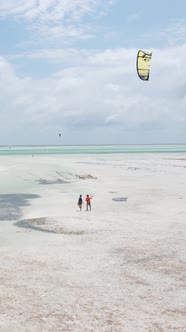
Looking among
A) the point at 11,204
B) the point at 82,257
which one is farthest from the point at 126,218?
the point at 11,204

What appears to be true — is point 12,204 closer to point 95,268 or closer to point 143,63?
point 143,63

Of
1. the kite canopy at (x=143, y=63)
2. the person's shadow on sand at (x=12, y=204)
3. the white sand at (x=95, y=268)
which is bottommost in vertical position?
the white sand at (x=95, y=268)

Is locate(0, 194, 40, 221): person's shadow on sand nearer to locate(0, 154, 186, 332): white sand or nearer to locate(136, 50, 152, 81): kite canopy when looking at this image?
locate(0, 154, 186, 332): white sand

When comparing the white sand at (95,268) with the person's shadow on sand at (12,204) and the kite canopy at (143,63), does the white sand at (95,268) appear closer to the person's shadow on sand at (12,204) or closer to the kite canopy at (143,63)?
the person's shadow on sand at (12,204)

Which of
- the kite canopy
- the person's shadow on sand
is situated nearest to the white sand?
the person's shadow on sand

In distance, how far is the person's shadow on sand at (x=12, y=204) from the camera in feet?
86.6

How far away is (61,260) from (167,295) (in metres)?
5.41

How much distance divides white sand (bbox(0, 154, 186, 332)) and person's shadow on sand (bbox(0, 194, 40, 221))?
137 millimetres

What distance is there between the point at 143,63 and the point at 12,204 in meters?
16.0

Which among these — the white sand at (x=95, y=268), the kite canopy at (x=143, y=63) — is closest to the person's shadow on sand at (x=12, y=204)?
the white sand at (x=95, y=268)

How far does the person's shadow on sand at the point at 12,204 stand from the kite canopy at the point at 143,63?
1273 cm

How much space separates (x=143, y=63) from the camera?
22.3 meters

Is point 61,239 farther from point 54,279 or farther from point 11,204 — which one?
point 11,204

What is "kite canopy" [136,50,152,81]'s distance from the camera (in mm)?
21983
